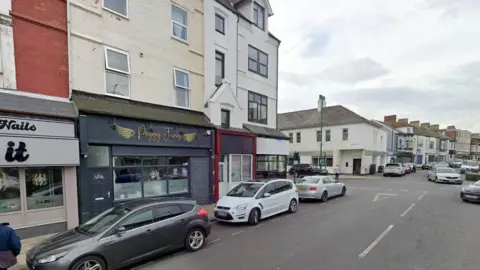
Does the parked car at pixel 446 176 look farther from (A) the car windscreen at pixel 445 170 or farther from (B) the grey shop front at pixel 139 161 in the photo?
(B) the grey shop front at pixel 139 161

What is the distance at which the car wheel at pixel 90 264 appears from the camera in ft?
16.5

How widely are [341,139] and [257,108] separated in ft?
72.1

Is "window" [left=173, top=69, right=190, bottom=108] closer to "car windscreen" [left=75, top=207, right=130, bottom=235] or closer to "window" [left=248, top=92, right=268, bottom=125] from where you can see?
"window" [left=248, top=92, right=268, bottom=125]

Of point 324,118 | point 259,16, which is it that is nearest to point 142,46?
point 259,16

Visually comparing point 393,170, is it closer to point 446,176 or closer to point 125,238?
point 446,176

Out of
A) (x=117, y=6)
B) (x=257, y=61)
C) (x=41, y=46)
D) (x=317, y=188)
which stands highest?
(x=117, y=6)

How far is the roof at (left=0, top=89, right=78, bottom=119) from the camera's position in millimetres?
7328

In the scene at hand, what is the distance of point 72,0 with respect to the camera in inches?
353

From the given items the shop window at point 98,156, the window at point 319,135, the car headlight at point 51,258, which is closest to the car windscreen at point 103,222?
the car headlight at point 51,258

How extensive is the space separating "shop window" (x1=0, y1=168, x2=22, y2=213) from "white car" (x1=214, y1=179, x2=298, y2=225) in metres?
6.19

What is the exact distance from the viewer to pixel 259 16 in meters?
17.5

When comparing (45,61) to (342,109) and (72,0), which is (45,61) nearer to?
(72,0)

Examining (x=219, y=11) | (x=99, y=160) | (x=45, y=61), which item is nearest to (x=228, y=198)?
(x=99, y=160)

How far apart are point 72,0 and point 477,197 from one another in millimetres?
20231
